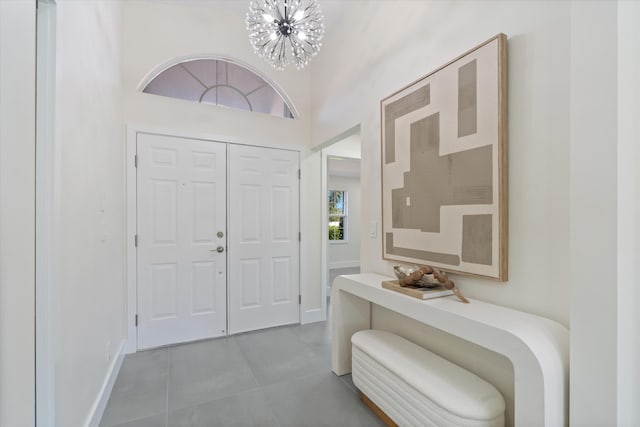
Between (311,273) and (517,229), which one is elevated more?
(517,229)

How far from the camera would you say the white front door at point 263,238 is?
10.6ft

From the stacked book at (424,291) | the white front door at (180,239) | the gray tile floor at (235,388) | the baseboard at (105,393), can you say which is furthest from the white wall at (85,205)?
the stacked book at (424,291)

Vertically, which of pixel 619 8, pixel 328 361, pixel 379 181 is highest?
pixel 619 8

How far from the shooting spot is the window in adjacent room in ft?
24.8

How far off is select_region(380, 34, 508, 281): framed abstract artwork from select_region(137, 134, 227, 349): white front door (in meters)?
1.97

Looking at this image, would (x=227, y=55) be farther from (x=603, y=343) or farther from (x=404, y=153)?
(x=603, y=343)

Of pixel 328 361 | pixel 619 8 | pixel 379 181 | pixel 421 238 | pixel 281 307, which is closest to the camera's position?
pixel 619 8

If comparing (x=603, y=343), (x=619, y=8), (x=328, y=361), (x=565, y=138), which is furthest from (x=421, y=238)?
(x=328, y=361)

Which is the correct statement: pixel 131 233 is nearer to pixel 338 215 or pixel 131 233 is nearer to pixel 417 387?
pixel 417 387

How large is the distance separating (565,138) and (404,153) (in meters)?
0.93

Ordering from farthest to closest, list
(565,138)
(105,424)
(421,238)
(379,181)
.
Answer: (379,181) < (421,238) < (105,424) < (565,138)

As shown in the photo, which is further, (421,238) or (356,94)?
(356,94)

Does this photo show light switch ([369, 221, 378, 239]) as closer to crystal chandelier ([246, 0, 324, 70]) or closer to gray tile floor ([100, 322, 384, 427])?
gray tile floor ([100, 322, 384, 427])

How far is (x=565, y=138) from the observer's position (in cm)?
122
